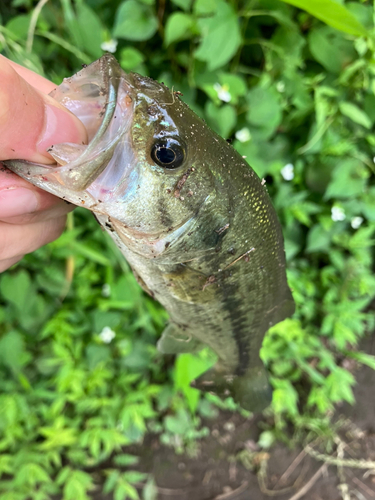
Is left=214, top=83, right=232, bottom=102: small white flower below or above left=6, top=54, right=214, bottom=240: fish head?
below

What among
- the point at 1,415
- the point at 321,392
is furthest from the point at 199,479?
the point at 1,415

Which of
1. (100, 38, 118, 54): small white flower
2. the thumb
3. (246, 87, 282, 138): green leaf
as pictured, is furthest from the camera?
(246, 87, 282, 138): green leaf

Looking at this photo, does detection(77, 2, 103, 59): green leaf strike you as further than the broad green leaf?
No

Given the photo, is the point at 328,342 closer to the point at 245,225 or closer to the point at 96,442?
the point at 96,442

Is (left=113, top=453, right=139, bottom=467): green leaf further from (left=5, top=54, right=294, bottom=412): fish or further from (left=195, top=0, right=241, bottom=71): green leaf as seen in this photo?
(left=195, top=0, right=241, bottom=71): green leaf

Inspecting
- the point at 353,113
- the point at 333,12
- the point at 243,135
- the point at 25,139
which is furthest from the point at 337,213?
the point at 25,139

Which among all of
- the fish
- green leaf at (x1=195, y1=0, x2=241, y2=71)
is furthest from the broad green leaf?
the fish

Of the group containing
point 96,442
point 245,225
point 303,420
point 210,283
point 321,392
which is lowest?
point 303,420
